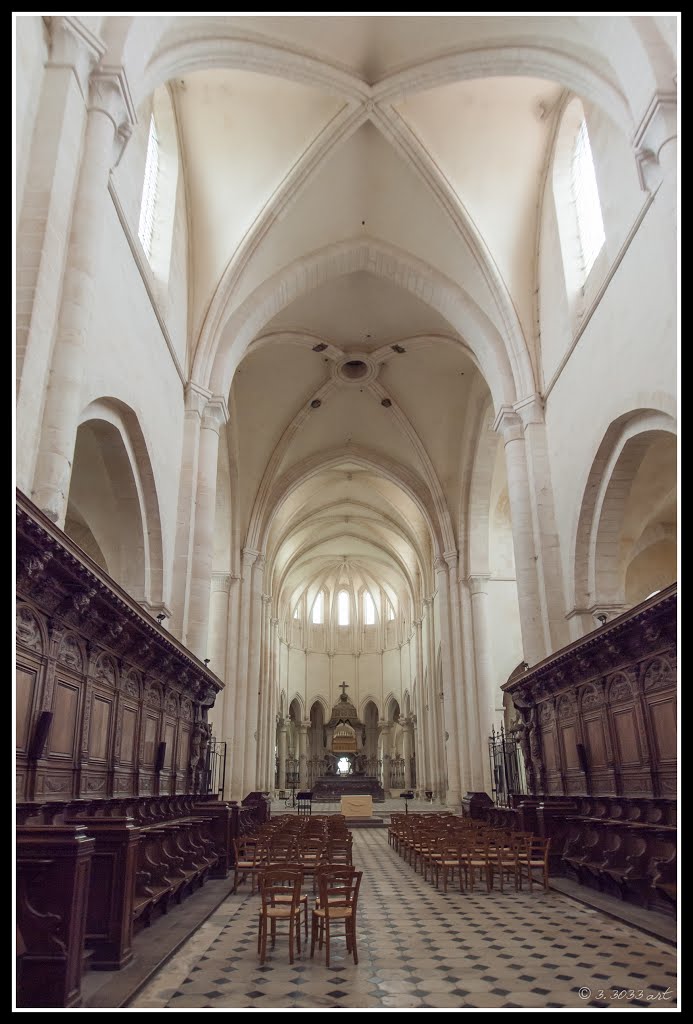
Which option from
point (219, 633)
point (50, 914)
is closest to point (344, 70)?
point (50, 914)

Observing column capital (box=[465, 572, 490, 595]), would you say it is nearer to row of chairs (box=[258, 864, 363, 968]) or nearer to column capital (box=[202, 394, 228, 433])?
column capital (box=[202, 394, 228, 433])

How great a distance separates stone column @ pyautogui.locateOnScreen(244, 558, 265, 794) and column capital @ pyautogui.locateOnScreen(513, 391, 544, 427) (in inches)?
512

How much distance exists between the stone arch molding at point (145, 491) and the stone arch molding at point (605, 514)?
8.08 meters

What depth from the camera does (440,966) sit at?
6031mm

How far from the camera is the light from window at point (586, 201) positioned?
14.6 metres

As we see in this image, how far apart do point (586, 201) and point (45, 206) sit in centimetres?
1141

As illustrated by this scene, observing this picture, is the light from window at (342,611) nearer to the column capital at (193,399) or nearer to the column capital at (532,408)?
the column capital at (532,408)

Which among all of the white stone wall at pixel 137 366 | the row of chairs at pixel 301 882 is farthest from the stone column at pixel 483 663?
the white stone wall at pixel 137 366

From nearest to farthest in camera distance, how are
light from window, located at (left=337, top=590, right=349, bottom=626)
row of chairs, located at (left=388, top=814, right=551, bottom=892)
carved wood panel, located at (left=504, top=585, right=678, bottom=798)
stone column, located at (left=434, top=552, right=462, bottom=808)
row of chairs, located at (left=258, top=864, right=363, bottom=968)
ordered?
1. row of chairs, located at (left=258, top=864, right=363, bottom=968)
2. carved wood panel, located at (left=504, top=585, right=678, bottom=798)
3. row of chairs, located at (left=388, top=814, right=551, bottom=892)
4. stone column, located at (left=434, top=552, right=462, bottom=808)
5. light from window, located at (left=337, top=590, right=349, bottom=626)

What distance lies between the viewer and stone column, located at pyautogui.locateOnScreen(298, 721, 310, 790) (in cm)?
4509

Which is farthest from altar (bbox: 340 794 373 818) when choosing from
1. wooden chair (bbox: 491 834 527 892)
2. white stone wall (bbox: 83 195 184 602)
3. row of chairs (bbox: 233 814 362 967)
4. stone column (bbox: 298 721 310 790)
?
stone column (bbox: 298 721 310 790)

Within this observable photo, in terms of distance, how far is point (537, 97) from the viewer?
15.2 meters

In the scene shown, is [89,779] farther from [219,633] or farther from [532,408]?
[219,633]

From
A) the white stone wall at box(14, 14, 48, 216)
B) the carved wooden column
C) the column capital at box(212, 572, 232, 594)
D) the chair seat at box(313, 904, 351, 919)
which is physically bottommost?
the chair seat at box(313, 904, 351, 919)
